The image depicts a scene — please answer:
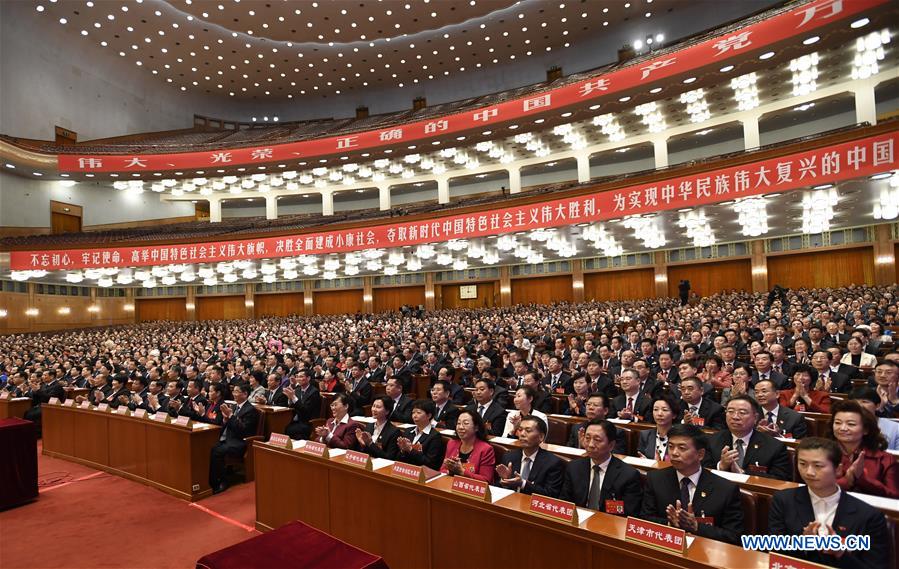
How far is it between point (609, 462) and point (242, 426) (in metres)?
4.06

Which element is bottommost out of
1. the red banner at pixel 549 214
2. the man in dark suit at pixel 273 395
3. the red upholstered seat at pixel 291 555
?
the man in dark suit at pixel 273 395

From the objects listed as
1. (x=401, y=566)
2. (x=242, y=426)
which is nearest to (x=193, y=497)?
(x=242, y=426)

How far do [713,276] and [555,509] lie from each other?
1914cm

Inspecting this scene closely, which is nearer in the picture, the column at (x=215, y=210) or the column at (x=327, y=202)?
the column at (x=327, y=202)

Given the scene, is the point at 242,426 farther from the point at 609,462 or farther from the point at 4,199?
the point at 4,199

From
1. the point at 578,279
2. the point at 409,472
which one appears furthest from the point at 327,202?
the point at 409,472

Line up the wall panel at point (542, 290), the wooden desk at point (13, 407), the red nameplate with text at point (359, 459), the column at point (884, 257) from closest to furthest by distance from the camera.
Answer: the red nameplate with text at point (359, 459) < the wooden desk at point (13, 407) < the column at point (884, 257) < the wall panel at point (542, 290)

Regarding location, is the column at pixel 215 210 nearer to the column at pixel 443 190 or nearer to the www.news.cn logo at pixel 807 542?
the column at pixel 443 190

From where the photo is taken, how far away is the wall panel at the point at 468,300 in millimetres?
23109

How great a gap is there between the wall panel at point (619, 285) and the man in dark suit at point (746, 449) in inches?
701

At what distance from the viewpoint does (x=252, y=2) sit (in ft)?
68.1

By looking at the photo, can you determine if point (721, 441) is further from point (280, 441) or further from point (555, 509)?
point (280, 441)

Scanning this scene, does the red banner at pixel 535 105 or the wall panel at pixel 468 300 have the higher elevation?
the red banner at pixel 535 105

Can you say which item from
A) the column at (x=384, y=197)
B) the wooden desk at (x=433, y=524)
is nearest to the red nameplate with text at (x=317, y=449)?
the wooden desk at (x=433, y=524)
